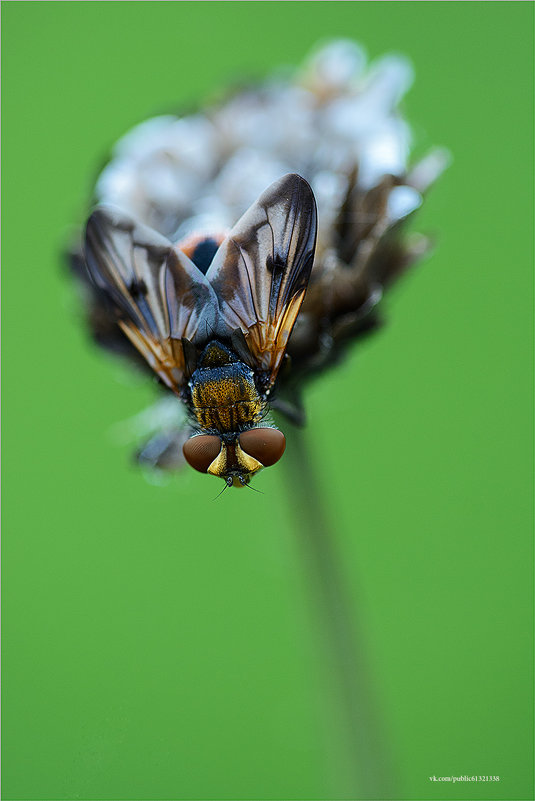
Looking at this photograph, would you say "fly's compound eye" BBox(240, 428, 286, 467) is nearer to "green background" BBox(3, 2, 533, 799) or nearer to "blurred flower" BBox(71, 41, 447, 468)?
"blurred flower" BBox(71, 41, 447, 468)

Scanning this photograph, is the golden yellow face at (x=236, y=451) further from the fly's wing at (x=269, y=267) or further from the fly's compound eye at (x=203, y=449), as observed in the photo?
the fly's wing at (x=269, y=267)

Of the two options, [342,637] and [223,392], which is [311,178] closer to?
[223,392]

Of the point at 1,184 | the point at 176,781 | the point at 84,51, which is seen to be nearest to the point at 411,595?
the point at 176,781

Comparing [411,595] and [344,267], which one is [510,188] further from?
[344,267]

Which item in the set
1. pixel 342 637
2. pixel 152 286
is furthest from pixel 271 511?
pixel 152 286

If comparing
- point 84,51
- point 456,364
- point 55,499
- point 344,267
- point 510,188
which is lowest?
point 55,499

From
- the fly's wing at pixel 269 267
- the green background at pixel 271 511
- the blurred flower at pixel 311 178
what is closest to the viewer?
the fly's wing at pixel 269 267

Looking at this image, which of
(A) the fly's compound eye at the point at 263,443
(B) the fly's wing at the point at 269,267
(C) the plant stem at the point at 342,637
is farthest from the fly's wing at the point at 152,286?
(C) the plant stem at the point at 342,637
